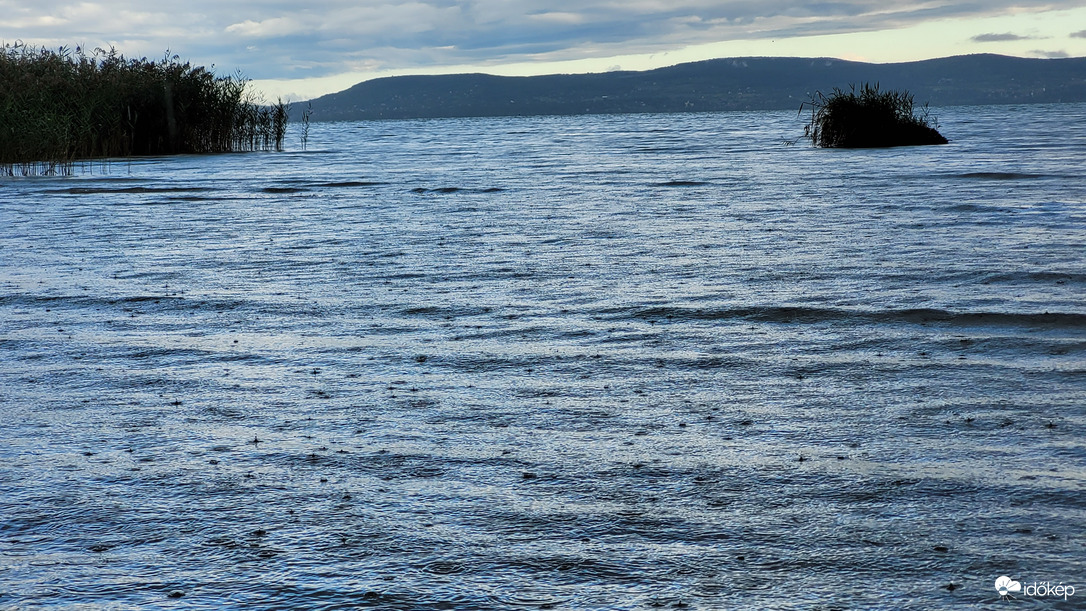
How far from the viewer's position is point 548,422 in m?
5.82

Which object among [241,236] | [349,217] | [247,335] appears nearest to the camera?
[247,335]

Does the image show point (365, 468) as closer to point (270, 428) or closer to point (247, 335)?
point (270, 428)

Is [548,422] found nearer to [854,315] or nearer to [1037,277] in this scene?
[854,315]

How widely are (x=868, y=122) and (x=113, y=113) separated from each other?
26284mm

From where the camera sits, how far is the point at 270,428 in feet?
18.9

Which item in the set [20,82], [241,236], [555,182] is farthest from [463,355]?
[20,82]

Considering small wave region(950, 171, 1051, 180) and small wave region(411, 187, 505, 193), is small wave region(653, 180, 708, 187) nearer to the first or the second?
small wave region(411, 187, 505, 193)

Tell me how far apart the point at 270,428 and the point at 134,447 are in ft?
2.32

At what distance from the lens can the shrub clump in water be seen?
120 feet

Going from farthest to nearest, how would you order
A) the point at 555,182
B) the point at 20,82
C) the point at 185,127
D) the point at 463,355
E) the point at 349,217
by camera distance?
the point at 185,127
the point at 20,82
the point at 555,182
the point at 349,217
the point at 463,355

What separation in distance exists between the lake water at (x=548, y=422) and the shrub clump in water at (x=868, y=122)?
2304 cm

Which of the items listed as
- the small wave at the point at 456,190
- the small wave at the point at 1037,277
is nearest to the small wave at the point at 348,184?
the small wave at the point at 456,190

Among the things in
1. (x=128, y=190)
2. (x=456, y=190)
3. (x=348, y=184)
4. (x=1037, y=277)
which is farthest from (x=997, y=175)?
(x=128, y=190)

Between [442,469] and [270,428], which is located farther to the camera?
[270,428]
